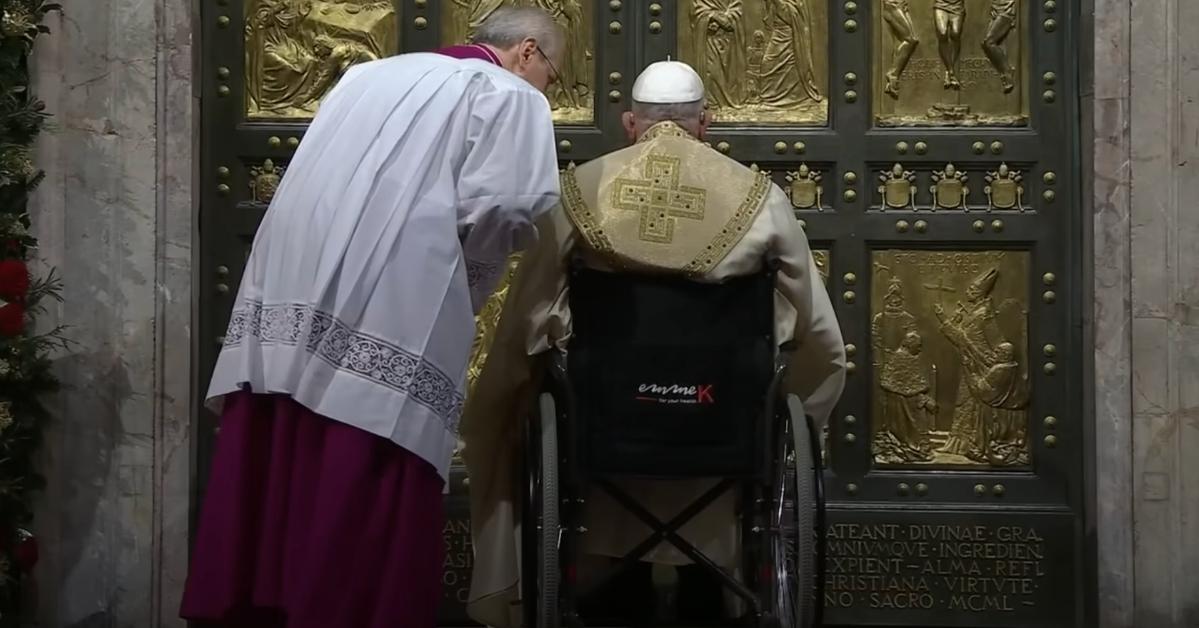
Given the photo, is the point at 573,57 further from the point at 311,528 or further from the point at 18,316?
the point at 311,528

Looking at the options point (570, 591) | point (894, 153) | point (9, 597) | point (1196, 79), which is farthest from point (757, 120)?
point (9, 597)

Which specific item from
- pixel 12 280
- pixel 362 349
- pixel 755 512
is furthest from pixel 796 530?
pixel 12 280

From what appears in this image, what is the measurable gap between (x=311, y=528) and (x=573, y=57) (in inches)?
91.7

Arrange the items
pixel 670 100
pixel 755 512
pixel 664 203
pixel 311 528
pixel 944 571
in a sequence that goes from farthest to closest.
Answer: pixel 944 571
pixel 670 100
pixel 755 512
pixel 664 203
pixel 311 528

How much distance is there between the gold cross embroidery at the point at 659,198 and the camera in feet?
13.3

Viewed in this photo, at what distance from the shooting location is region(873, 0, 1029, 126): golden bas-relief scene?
214 inches

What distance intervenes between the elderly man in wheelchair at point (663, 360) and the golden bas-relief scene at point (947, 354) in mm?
1151

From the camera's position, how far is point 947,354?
5.45m

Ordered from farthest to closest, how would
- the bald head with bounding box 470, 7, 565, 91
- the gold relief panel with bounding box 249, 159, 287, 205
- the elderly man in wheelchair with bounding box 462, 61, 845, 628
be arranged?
the gold relief panel with bounding box 249, 159, 287, 205
the bald head with bounding box 470, 7, 565, 91
the elderly man in wheelchair with bounding box 462, 61, 845, 628

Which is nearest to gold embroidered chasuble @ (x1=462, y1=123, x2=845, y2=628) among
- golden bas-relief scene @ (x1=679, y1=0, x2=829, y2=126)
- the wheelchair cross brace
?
the wheelchair cross brace

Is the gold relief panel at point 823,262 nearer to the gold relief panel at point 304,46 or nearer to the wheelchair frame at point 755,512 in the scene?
the wheelchair frame at point 755,512

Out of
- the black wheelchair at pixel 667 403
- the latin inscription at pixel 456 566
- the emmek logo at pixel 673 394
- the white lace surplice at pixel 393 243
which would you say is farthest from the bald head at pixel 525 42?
the latin inscription at pixel 456 566

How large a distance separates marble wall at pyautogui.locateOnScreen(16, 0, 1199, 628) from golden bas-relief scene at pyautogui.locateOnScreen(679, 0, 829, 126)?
87cm

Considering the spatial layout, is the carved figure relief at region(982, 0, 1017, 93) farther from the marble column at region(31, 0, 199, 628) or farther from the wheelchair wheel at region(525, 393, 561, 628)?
the marble column at region(31, 0, 199, 628)
